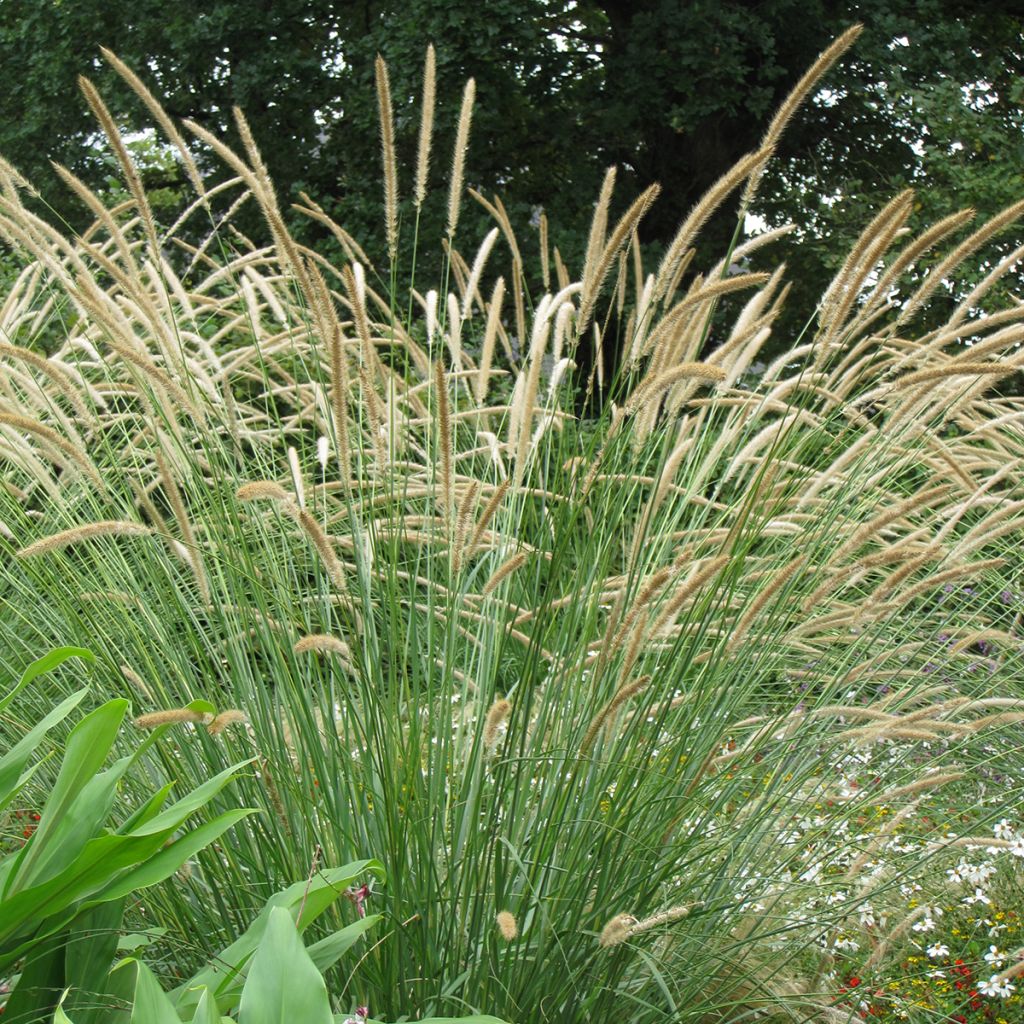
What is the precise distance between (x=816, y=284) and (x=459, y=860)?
8.95m

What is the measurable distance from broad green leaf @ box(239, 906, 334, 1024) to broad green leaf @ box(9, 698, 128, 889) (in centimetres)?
49

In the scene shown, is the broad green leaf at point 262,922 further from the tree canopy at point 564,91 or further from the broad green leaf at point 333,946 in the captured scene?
the tree canopy at point 564,91

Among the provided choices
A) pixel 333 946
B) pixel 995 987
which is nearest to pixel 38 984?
pixel 333 946

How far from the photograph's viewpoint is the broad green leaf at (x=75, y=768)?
1860 millimetres

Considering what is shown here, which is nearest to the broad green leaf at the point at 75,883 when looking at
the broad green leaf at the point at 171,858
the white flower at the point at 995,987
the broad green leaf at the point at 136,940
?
the broad green leaf at the point at 171,858

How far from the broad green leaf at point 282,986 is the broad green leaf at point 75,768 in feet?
1.60

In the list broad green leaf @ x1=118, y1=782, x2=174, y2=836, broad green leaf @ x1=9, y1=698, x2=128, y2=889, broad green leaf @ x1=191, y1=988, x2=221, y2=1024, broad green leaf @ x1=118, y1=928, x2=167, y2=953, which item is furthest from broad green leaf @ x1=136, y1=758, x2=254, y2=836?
broad green leaf @ x1=191, y1=988, x2=221, y2=1024

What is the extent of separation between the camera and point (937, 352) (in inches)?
105

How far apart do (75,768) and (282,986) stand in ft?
1.80

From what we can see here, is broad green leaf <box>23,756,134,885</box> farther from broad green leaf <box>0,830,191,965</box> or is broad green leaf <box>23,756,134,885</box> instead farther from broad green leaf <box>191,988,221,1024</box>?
broad green leaf <box>191,988,221,1024</box>

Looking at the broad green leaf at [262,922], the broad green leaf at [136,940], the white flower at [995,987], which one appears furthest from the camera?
the white flower at [995,987]

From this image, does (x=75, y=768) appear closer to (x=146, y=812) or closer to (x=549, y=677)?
(x=146, y=812)

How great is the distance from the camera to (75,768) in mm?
1874

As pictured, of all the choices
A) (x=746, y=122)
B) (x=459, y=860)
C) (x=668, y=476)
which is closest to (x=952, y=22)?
(x=746, y=122)
